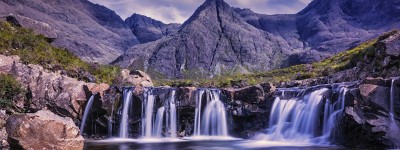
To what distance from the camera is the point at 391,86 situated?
32.2 metres

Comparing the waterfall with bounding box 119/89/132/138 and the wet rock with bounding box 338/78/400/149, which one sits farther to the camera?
the waterfall with bounding box 119/89/132/138

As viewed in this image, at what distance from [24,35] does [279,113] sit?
5967 centimetres

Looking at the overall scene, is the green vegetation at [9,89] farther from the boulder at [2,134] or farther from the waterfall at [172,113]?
the waterfall at [172,113]

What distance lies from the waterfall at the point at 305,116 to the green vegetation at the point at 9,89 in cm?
3041

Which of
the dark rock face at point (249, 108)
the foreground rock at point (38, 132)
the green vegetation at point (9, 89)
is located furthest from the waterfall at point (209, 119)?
the green vegetation at point (9, 89)

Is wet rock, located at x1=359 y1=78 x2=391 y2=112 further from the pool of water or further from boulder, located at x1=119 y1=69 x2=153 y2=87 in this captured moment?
boulder, located at x1=119 y1=69 x2=153 y2=87

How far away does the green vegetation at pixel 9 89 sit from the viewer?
47.4 metres

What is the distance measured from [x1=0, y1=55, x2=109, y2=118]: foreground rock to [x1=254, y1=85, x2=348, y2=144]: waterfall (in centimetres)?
2258

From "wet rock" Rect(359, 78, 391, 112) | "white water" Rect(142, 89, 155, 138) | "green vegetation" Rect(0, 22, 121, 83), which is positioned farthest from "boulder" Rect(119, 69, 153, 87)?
"wet rock" Rect(359, 78, 391, 112)

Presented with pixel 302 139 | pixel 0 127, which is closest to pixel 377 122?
pixel 302 139

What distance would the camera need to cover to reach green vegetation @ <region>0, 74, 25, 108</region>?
156 ft

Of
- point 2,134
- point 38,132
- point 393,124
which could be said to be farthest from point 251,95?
point 2,134

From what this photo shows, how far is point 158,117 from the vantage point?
49.1 meters

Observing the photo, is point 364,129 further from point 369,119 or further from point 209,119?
point 209,119
